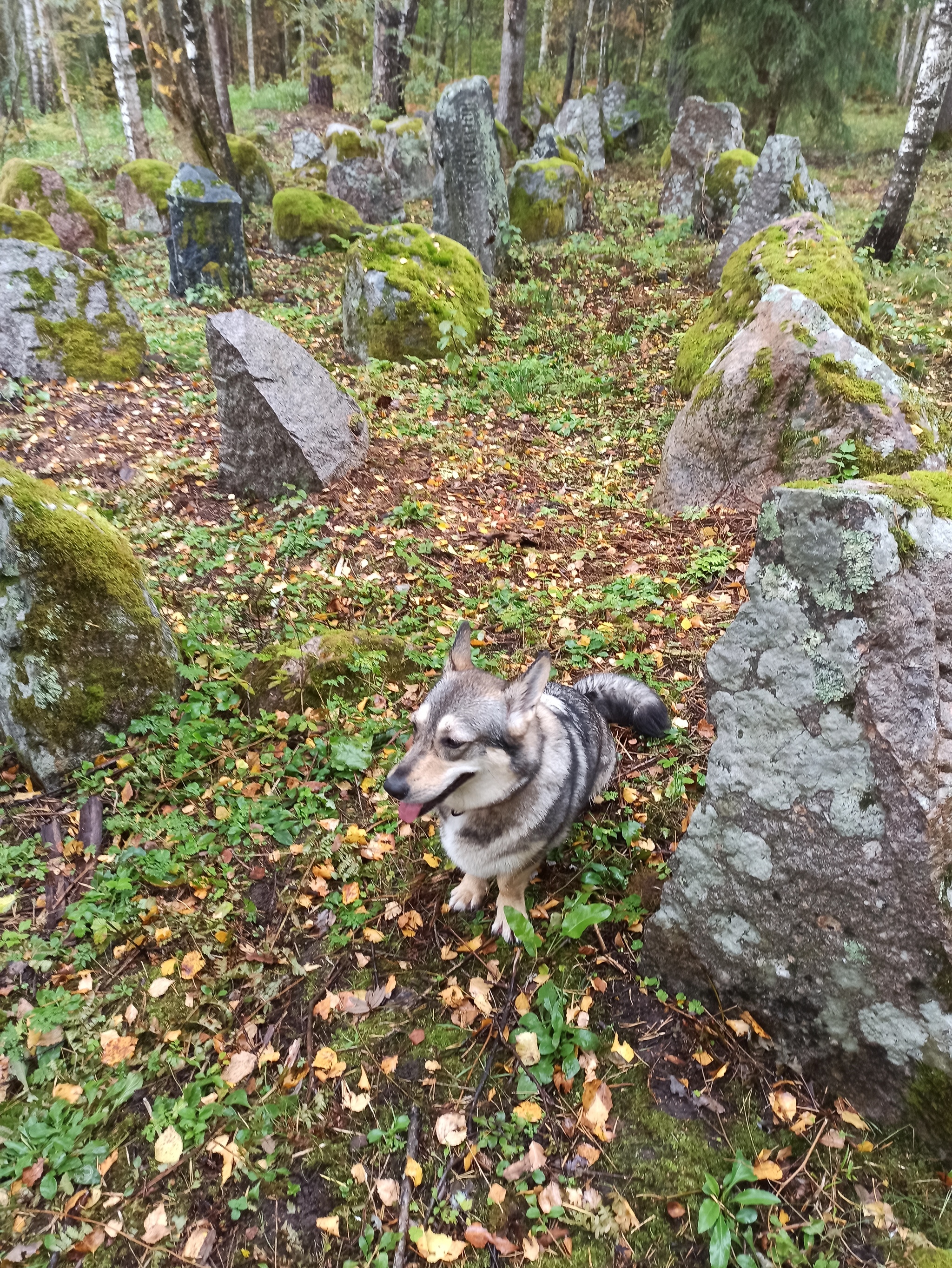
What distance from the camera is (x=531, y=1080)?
2.73m

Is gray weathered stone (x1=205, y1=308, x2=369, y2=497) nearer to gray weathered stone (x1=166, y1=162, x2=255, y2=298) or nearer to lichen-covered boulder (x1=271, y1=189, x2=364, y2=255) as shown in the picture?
gray weathered stone (x1=166, y1=162, x2=255, y2=298)

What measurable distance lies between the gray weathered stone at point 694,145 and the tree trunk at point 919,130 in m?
4.17

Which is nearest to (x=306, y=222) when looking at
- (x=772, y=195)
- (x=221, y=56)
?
(x=772, y=195)

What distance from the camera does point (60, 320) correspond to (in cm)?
847

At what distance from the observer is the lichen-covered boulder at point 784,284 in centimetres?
676

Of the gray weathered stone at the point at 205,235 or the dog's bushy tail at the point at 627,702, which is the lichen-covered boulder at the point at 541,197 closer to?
the gray weathered stone at the point at 205,235

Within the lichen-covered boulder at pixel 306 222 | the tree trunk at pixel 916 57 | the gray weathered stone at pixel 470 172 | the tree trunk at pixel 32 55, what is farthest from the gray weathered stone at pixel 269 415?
the tree trunk at pixel 916 57

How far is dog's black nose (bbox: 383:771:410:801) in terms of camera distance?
8.94ft

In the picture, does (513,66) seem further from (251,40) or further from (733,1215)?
(733,1215)

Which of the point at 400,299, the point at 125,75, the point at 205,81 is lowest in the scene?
the point at 400,299

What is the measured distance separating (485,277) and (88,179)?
47.5ft

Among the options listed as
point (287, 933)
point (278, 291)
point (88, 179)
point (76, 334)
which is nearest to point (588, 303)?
point (278, 291)

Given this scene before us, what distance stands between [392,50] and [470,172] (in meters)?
10.9

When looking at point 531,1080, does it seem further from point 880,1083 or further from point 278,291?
point 278,291
